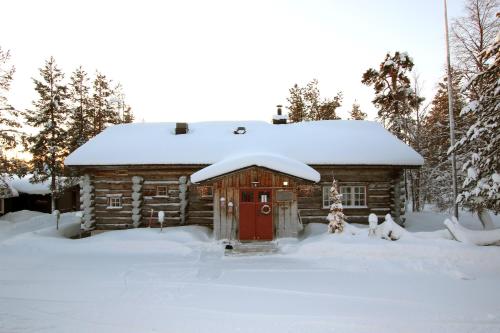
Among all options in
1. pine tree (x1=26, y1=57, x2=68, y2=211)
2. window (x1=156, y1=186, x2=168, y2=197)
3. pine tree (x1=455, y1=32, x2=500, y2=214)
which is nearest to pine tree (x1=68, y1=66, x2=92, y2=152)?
pine tree (x1=26, y1=57, x2=68, y2=211)

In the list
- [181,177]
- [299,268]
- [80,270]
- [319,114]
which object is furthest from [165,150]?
[319,114]

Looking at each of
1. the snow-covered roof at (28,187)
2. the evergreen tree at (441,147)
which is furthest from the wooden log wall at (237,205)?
the snow-covered roof at (28,187)

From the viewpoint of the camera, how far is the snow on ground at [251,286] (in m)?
5.96

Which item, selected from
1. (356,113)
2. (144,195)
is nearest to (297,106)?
(356,113)

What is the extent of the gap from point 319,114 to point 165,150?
22.7 meters

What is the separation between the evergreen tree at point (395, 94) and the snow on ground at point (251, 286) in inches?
631

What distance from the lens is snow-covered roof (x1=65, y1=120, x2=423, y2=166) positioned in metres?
15.4

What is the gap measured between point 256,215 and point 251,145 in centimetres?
456

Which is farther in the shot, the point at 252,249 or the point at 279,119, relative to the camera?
the point at 279,119

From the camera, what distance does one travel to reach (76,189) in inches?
1142

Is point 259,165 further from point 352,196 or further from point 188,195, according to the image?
point 352,196

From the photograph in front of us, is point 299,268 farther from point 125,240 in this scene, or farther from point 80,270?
point 125,240

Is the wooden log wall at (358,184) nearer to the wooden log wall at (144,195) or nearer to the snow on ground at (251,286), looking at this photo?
the snow on ground at (251,286)

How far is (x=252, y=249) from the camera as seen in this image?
1205 centimetres
